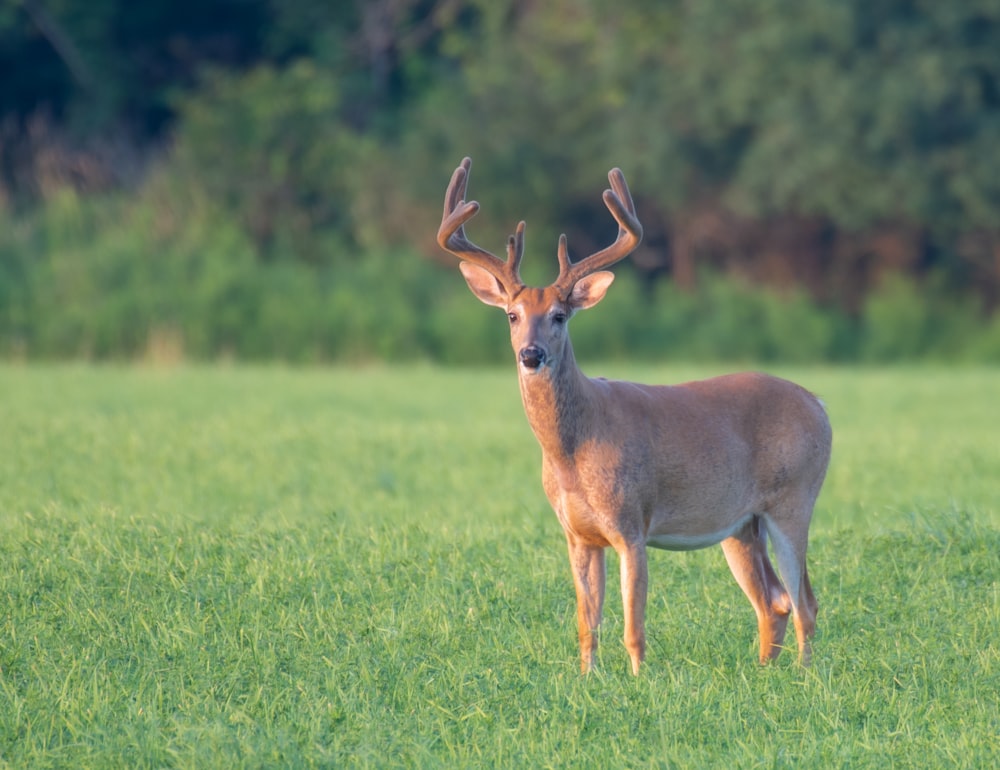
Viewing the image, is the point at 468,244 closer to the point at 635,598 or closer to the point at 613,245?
the point at 613,245

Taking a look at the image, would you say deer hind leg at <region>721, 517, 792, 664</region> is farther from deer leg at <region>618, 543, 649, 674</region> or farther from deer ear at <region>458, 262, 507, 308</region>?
deer ear at <region>458, 262, 507, 308</region>

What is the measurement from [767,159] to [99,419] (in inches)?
514

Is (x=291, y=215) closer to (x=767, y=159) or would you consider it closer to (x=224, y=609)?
(x=767, y=159)

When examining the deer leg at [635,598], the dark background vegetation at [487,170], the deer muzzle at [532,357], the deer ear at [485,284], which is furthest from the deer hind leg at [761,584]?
the dark background vegetation at [487,170]

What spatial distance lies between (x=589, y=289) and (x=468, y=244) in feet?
1.93

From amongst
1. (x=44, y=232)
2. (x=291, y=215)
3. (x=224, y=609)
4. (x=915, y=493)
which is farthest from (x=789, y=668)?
(x=291, y=215)

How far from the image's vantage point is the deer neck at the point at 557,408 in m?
6.30

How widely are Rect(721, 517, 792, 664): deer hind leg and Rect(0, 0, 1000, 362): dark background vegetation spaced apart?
50.6ft

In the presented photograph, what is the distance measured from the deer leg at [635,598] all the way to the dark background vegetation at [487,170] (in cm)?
1598

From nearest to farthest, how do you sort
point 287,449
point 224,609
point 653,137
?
point 224,609 < point 287,449 < point 653,137

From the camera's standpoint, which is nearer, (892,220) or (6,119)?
(892,220)

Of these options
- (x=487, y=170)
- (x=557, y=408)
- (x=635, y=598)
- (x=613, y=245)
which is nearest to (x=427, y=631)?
(x=635, y=598)

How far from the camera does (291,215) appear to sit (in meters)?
27.0

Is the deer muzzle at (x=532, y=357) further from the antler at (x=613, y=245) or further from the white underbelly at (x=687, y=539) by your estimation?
the white underbelly at (x=687, y=539)
